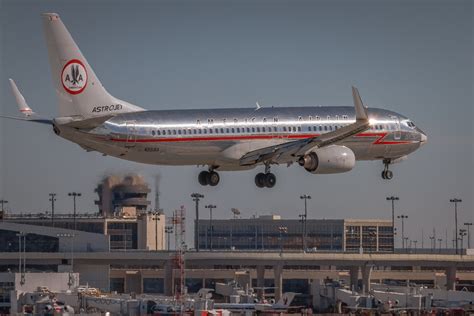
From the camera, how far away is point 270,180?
11812 centimetres

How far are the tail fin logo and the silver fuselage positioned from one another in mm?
3517

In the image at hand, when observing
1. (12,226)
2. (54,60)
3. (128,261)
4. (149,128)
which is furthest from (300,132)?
(12,226)

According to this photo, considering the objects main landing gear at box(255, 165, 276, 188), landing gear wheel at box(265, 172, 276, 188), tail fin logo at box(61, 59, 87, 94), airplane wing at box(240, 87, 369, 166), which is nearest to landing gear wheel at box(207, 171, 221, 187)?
main landing gear at box(255, 165, 276, 188)

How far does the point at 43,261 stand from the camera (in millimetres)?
178500

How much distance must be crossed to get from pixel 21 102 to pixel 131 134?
9.95 m

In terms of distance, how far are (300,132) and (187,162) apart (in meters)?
9.65

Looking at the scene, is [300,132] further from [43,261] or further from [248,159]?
[43,261]

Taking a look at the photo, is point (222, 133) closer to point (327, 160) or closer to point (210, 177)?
point (210, 177)

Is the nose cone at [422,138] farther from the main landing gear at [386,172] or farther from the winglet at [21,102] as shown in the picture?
the winglet at [21,102]

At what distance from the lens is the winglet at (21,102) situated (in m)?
113

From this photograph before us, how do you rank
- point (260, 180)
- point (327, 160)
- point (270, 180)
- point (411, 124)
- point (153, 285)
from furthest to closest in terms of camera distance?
point (153, 285) < point (411, 124) < point (260, 180) < point (270, 180) < point (327, 160)

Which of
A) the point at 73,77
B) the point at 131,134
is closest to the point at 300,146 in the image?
the point at 131,134

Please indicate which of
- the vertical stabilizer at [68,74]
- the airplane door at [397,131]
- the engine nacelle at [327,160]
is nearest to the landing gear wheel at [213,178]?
the engine nacelle at [327,160]

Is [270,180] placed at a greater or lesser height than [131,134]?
lesser
